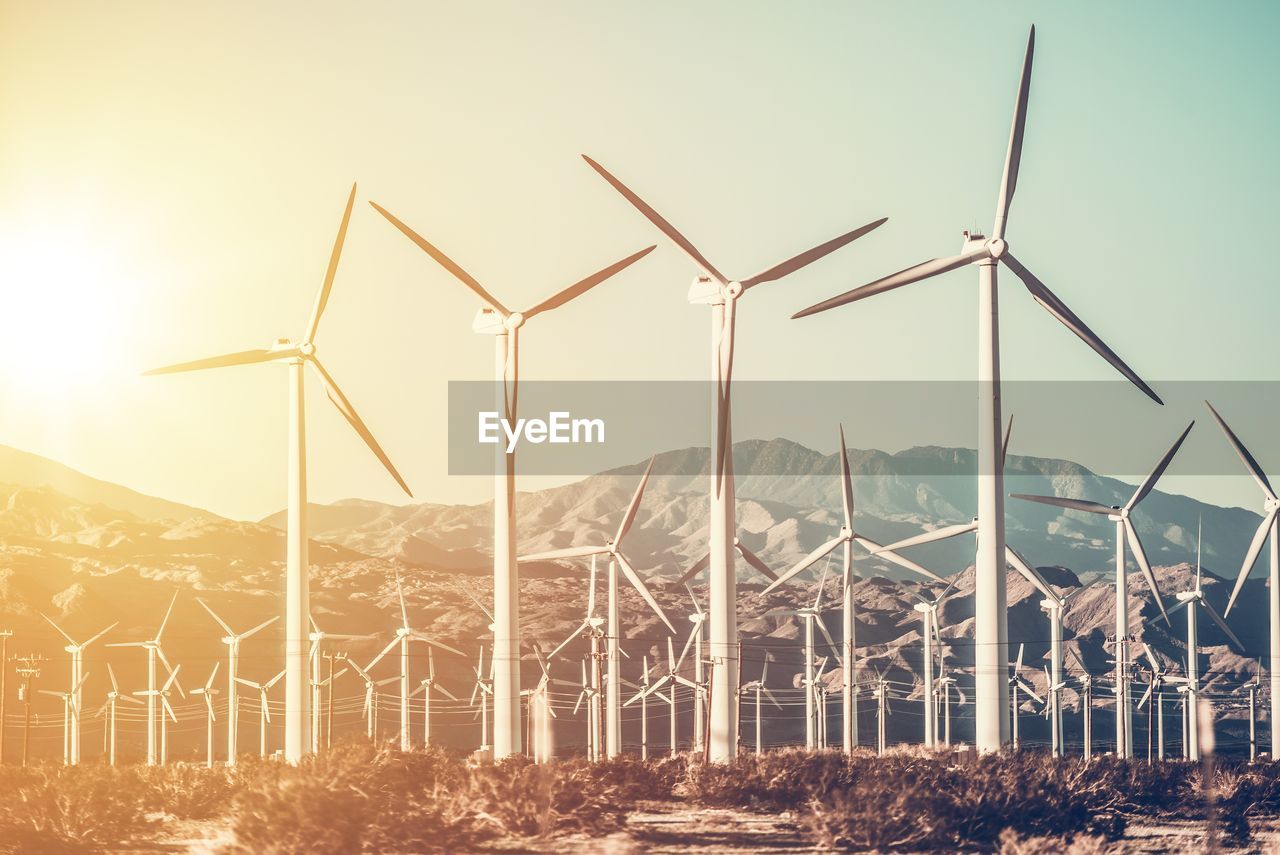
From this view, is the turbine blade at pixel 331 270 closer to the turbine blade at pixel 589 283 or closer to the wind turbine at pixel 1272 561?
the turbine blade at pixel 589 283

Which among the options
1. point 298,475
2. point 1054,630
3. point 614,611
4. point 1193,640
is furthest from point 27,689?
point 1193,640

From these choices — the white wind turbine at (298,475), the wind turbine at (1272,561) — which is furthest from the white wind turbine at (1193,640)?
the white wind turbine at (298,475)

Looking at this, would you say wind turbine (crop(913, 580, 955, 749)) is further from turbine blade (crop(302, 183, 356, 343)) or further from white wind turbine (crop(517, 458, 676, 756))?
turbine blade (crop(302, 183, 356, 343))

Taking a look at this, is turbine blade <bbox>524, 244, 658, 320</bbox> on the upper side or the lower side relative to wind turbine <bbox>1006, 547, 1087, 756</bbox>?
upper

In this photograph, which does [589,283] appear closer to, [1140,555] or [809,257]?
[809,257]

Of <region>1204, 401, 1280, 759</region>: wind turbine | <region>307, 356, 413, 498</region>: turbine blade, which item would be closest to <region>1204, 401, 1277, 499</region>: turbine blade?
<region>1204, 401, 1280, 759</region>: wind turbine

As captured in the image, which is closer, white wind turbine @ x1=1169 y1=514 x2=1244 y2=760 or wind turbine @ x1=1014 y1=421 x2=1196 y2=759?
wind turbine @ x1=1014 y1=421 x2=1196 y2=759
